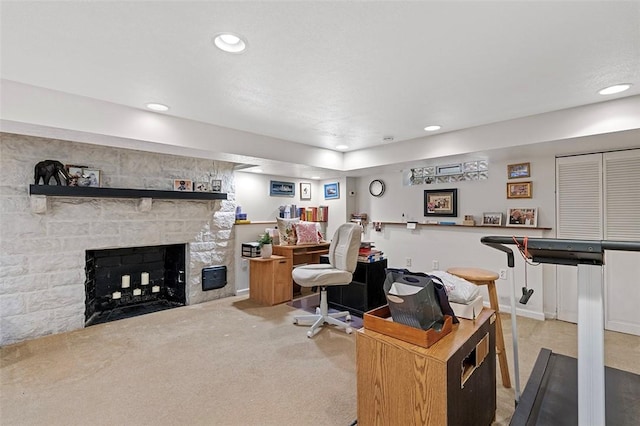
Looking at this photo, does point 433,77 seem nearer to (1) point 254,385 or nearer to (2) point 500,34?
(2) point 500,34

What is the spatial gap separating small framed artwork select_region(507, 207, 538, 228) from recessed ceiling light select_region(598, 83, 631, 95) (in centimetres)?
152

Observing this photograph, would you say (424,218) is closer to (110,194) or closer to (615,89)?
(615,89)

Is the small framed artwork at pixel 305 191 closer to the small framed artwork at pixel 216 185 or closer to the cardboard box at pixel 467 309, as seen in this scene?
the small framed artwork at pixel 216 185

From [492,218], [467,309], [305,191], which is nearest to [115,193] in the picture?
[305,191]

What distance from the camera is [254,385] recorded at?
2180 mm

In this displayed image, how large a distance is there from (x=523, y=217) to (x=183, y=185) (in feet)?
14.0

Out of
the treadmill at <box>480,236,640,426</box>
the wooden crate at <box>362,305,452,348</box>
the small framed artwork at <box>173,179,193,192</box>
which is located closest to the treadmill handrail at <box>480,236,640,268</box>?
the treadmill at <box>480,236,640,426</box>

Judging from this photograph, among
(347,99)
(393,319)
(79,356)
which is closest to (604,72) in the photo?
(347,99)

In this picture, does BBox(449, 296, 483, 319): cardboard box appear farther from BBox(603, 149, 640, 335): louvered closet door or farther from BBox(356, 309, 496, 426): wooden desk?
BBox(603, 149, 640, 335): louvered closet door

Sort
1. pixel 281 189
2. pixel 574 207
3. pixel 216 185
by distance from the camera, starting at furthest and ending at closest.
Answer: pixel 281 189 < pixel 216 185 < pixel 574 207

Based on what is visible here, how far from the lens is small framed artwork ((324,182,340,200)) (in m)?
5.33

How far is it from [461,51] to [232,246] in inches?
150

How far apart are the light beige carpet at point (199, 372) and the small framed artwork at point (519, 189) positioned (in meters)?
1.45

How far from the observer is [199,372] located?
2.36 m
